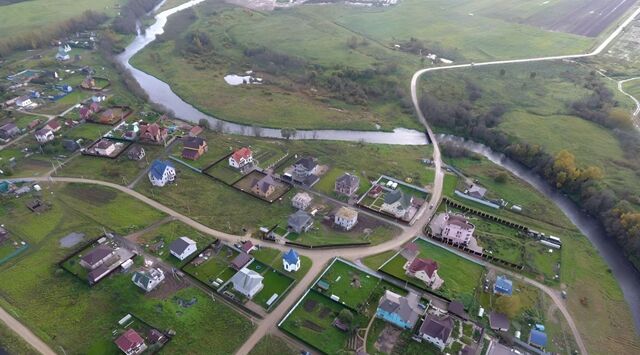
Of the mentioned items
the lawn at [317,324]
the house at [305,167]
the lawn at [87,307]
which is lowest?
the lawn at [87,307]

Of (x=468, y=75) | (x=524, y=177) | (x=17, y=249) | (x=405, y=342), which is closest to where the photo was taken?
(x=405, y=342)

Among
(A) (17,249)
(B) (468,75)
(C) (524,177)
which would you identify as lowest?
(A) (17,249)

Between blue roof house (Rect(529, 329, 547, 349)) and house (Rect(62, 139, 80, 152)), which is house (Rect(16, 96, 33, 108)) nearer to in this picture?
house (Rect(62, 139, 80, 152))

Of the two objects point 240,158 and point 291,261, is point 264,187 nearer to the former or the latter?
point 240,158

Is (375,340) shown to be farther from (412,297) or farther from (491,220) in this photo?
(491,220)

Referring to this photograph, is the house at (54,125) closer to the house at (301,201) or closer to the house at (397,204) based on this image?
the house at (301,201)

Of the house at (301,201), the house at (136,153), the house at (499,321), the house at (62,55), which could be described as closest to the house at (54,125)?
the house at (136,153)

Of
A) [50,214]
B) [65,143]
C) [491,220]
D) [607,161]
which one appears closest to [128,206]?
[50,214]
